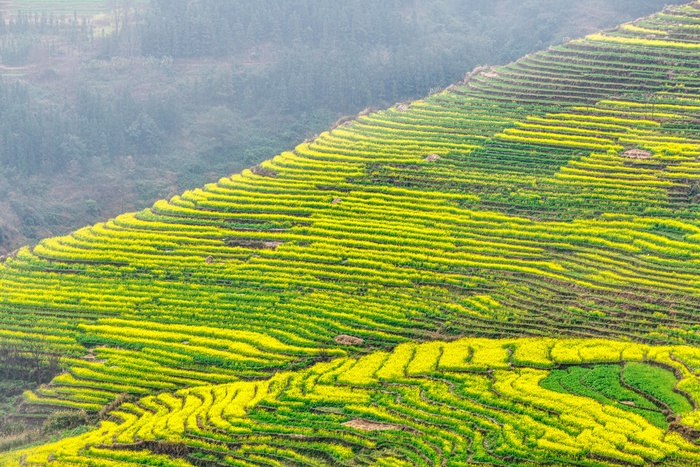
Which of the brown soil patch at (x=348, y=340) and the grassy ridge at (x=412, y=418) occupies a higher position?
the brown soil patch at (x=348, y=340)

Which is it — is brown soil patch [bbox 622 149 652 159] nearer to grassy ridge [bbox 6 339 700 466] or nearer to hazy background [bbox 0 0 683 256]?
grassy ridge [bbox 6 339 700 466]

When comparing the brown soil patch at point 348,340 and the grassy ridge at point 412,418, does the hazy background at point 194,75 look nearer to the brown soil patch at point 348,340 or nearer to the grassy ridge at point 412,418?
the brown soil patch at point 348,340

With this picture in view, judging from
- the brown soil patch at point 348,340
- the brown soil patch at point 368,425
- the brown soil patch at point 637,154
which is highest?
the brown soil patch at point 637,154

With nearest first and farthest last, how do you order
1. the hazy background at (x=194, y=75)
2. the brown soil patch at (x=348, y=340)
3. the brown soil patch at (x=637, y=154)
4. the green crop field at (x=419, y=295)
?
the green crop field at (x=419, y=295) → the brown soil patch at (x=348, y=340) → the brown soil patch at (x=637, y=154) → the hazy background at (x=194, y=75)

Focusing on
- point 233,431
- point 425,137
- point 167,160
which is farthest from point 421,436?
point 167,160

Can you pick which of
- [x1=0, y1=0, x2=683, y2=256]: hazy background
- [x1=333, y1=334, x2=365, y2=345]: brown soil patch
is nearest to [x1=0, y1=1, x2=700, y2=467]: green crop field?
[x1=333, y1=334, x2=365, y2=345]: brown soil patch

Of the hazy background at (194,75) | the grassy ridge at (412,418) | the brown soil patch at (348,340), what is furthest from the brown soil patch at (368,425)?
the hazy background at (194,75)

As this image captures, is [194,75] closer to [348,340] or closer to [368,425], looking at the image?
[348,340]
